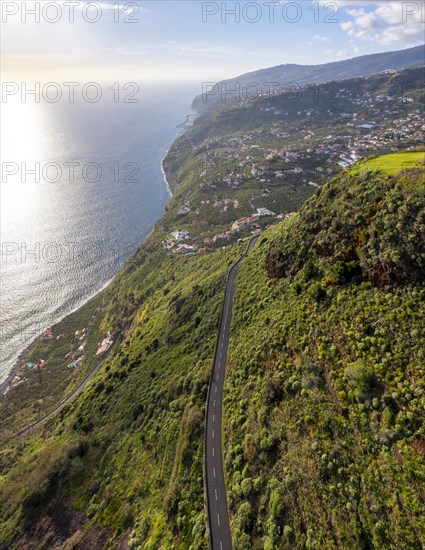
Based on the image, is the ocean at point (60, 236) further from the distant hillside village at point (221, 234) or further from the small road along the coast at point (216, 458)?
the small road along the coast at point (216, 458)

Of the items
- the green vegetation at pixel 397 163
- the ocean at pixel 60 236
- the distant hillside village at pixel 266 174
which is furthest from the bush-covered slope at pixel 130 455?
the distant hillside village at pixel 266 174

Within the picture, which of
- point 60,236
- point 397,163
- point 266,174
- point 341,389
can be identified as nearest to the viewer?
point 341,389

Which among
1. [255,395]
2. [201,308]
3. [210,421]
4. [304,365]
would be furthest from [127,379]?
[304,365]

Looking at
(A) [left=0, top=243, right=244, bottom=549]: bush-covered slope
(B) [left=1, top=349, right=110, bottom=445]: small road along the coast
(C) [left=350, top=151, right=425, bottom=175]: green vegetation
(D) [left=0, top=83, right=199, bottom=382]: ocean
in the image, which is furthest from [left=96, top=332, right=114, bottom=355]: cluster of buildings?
(C) [left=350, top=151, right=425, bottom=175]: green vegetation

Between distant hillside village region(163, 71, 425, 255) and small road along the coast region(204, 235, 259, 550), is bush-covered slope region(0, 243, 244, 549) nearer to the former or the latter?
small road along the coast region(204, 235, 259, 550)

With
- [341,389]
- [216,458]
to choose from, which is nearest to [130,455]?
[216,458]

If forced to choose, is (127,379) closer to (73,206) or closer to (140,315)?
(140,315)

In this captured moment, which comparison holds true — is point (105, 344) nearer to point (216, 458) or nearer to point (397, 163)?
point (216, 458)
